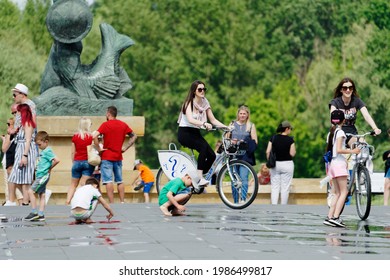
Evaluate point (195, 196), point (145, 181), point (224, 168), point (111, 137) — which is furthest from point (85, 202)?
point (195, 196)

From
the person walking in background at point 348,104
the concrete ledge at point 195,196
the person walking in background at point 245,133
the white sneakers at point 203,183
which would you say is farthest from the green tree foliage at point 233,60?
the person walking in background at point 348,104

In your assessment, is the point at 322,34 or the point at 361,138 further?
the point at 322,34

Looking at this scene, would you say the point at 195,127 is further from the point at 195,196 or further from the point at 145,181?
the point at 195,196

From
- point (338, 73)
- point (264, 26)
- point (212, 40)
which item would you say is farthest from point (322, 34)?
point (338, 73)

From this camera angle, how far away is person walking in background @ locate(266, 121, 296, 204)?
2817 cm

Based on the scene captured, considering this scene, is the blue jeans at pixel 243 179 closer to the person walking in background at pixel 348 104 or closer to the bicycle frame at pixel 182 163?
the bicycle frame at pixel 182 163

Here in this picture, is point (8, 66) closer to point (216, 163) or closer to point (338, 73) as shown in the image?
point (338, 73)

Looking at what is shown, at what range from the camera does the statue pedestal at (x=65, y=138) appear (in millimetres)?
32188

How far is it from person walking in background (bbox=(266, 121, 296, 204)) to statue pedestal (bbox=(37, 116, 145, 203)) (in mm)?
4348

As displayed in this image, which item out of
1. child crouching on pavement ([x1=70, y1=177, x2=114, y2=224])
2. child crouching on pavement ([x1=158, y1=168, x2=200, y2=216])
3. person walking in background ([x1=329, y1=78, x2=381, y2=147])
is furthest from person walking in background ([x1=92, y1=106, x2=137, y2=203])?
child crouching on pavement ([x1=70, y1=177, x2=114, y2=224])

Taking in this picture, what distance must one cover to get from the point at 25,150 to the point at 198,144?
8.20ft

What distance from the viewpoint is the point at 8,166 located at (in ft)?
94.5

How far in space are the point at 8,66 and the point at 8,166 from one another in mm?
42173

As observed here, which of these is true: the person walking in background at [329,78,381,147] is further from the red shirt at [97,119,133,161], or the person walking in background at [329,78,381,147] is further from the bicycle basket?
the red shirt at [97,119,133,161]
